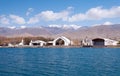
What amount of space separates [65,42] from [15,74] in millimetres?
112349

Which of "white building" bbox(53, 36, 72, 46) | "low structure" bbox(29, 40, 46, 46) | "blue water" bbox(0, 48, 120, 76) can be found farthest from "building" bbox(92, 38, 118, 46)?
"blue water" bbox(0, 48, 120, 76)

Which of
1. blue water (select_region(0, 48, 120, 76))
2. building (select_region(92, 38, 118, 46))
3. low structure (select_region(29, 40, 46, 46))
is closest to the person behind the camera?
blue water (select_region(0, 48, 120, 76))

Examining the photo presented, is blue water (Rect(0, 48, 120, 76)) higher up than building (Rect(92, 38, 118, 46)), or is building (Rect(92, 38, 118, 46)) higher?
building (Rect(92, 38, 118, 46))

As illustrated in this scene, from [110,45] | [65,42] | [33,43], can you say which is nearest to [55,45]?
[65,42]

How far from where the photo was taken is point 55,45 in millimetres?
141250

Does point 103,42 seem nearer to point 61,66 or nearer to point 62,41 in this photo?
point 62,41

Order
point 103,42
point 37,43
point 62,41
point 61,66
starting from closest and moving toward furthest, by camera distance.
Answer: point 61,66 < point 103,42 < point 62,41 < point 37,43

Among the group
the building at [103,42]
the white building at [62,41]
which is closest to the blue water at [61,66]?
the building at [103,42]

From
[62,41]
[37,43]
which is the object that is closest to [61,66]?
[62,41]

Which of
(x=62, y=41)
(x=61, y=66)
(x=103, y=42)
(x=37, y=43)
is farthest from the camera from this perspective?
(x=37, y=43)

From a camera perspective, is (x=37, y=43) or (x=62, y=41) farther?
(x=37, y=43)

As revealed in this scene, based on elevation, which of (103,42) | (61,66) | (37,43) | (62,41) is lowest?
(61,66)

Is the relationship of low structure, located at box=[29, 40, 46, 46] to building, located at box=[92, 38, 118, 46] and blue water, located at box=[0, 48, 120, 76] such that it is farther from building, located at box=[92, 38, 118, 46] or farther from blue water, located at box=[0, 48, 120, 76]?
blue water, located at box=[0, 48, 120, 76]

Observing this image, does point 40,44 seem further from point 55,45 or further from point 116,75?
point 116,75
